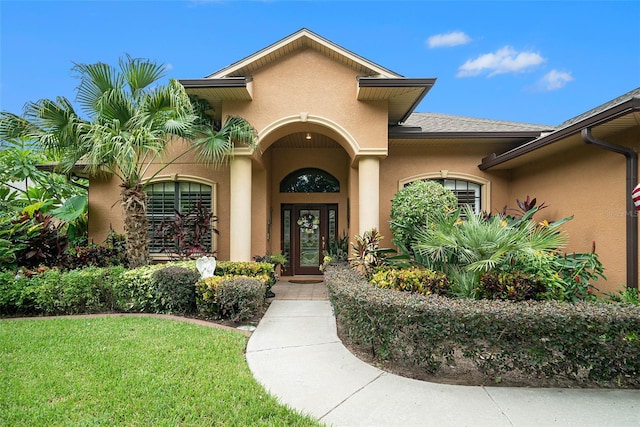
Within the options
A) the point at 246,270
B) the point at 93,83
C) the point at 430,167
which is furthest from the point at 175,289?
the point at 430,167

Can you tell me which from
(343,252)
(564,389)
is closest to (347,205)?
(343,252)

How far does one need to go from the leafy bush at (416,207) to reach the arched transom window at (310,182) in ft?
14.1

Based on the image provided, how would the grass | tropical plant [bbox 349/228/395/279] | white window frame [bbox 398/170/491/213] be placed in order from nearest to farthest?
the grass, tropical plant [bbox 349/228/395/279], white window frame [bbox 398/170/491/213]

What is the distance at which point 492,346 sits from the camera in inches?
154

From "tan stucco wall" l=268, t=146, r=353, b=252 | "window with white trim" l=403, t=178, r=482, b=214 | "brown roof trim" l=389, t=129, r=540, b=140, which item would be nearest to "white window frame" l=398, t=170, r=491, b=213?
"window with white trim" l=403, t=178, r=482, b=214

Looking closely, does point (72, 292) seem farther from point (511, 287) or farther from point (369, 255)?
point (511, 287)

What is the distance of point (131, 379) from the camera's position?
387 centimetres

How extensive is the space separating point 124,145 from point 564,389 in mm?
8311

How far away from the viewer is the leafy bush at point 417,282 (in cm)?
536

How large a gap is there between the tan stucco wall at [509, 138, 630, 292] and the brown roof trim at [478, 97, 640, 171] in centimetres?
77

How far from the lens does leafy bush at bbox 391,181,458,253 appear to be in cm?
757

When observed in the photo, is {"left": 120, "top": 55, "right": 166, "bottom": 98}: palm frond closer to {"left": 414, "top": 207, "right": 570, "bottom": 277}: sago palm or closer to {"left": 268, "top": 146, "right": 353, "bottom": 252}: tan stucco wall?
{"left": 268, "top": 146, "right": 353, "bottom": 252}: tan stucco wall

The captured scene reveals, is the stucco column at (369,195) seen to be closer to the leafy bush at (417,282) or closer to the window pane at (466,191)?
the window pane at (466,191)

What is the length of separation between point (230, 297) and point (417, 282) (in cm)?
336
